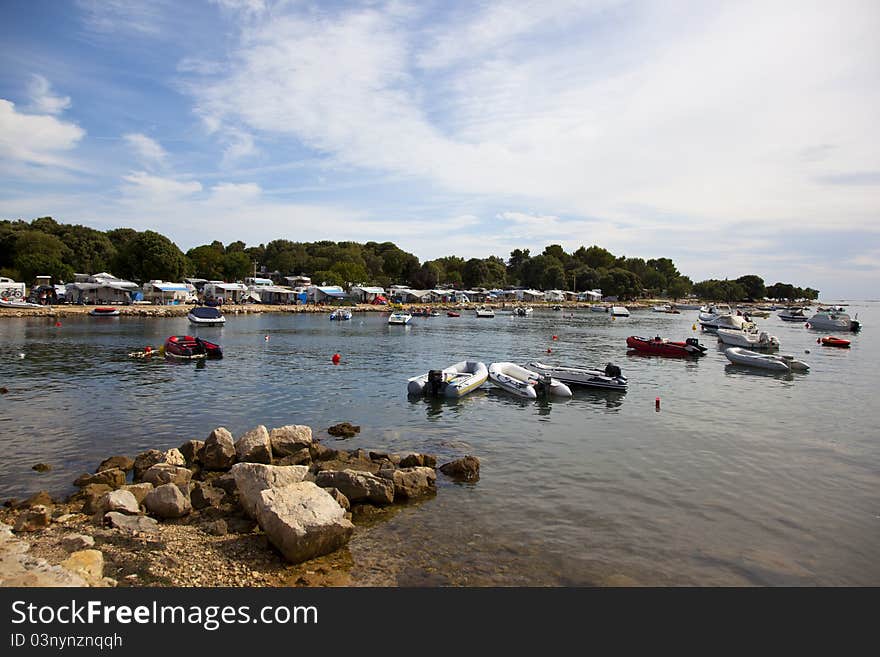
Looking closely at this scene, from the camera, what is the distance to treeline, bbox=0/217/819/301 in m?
97.9

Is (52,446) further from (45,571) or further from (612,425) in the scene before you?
(612,425)

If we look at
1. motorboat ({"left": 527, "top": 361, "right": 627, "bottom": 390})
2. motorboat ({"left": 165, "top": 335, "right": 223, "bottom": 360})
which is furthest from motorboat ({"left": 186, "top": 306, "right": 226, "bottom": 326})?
motorboat ({"left": 527, "top": 361, "right": 627, "bottom": 390})

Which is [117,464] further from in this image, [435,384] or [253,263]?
[253,263]

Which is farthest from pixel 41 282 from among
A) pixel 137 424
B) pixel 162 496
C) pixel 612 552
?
pixel 612 552

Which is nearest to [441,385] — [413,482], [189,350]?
[413,482]

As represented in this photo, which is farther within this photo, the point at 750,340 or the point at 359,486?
the point at 750,340

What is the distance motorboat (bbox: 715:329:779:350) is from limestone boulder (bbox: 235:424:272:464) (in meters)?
48.4

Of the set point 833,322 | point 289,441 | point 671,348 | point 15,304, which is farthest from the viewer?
point 833,322

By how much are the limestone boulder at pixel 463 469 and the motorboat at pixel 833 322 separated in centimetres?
9487

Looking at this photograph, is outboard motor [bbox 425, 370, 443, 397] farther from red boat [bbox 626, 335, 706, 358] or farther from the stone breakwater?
red boat [bbox 626, 335, 706, 358]

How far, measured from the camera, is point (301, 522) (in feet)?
33.2

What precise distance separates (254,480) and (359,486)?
251 cm

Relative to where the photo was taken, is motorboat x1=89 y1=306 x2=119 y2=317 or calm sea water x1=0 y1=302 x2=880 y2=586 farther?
motorboat x1=89 y1=306 x2=119 y2=317
